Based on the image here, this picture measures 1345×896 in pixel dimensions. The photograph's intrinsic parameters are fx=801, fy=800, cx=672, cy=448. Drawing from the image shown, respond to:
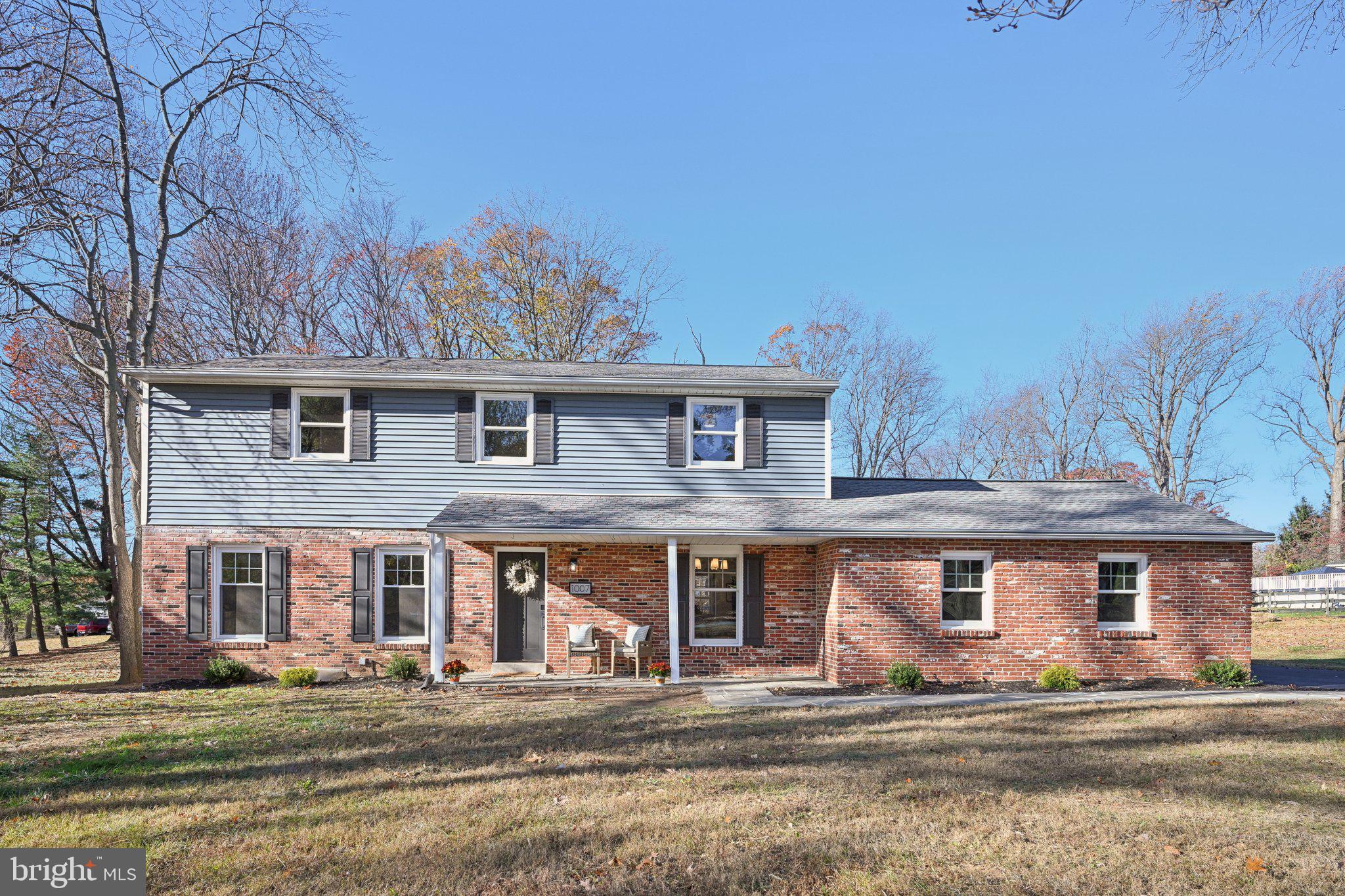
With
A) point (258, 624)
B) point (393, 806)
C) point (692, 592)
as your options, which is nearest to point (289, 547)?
point (258, 624)

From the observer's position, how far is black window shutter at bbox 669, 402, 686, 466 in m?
14.5

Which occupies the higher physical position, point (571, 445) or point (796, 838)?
point (571, 445)

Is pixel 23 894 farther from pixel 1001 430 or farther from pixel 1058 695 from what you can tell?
pixel 1001 430

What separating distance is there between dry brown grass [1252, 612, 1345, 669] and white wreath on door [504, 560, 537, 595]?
15.6m

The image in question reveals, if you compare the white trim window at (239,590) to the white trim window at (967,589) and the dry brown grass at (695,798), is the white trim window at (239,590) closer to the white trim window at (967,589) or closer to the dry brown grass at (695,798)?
the dry brown grass at (695,798)

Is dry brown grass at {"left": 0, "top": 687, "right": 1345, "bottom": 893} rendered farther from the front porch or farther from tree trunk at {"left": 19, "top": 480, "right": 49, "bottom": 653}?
tree trunk at {"left": 19, "top": 480, "right": 49, "bottom": 653}

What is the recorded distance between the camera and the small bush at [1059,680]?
12297 millimetres

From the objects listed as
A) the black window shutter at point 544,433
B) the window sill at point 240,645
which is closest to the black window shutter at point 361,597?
the window sill at point 240,645

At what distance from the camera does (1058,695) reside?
11656 millimetres

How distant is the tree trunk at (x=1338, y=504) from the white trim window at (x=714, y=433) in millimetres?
28900

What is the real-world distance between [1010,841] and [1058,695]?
7.10m

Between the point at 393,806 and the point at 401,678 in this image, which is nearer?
the point at 393,806

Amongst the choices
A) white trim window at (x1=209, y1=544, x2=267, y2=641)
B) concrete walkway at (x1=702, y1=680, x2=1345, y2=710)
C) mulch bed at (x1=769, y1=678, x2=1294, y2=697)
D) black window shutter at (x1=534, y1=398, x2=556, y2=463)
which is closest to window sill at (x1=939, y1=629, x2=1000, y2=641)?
mulch bed at (x1=769, y1=678, x2=1294, y2=697)

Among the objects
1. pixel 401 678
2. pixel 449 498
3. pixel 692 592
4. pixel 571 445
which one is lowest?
pixel 401 678
